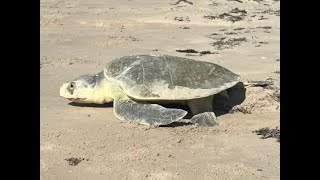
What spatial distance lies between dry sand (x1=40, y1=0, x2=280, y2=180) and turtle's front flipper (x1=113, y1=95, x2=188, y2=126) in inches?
3.5

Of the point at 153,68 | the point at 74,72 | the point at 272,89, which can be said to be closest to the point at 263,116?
the point at 272,89

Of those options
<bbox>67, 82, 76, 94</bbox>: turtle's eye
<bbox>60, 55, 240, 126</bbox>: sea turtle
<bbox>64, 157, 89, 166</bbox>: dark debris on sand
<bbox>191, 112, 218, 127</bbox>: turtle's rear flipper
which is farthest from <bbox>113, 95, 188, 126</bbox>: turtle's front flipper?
<bbox>64, 157, 89, 166</bbox>: dark debris on sand

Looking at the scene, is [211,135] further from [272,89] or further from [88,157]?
[272,89]

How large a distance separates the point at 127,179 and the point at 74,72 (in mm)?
3642

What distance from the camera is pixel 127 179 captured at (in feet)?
11.7

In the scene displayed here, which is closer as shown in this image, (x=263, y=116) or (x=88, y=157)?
(x=88, y=157)

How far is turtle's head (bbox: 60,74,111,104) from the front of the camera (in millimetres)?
5383

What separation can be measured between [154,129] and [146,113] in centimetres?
23

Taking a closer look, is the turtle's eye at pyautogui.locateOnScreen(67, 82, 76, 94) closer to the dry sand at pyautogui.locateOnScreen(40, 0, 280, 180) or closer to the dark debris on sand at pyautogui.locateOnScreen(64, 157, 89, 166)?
the dry sand at pyautogui.locateOnScreen(40, 0, 280, 180)

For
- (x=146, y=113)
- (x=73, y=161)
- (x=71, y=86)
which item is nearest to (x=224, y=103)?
(x=146, y=113)

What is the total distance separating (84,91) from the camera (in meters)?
5.39

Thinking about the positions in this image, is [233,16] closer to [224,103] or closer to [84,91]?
[224,103]

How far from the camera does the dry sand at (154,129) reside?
3766 mm
